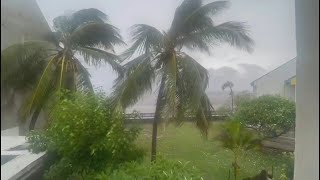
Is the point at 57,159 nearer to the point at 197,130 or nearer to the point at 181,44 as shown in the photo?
the point at 197,130

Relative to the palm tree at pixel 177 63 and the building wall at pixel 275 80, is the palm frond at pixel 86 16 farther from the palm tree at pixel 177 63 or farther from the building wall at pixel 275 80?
the building wall at pixel 275 80

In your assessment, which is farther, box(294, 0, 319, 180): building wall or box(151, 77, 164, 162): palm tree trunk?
box(151, 77, 164, 162): palm tree trunk

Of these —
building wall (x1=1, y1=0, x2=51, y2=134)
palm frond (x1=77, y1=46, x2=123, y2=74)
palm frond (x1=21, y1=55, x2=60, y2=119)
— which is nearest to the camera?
building wall (x1=1, y1=0, x2=51, y2=134)

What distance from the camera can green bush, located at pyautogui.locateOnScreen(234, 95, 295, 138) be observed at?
4.54 ft

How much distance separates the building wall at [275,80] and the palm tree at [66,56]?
64 centimetres

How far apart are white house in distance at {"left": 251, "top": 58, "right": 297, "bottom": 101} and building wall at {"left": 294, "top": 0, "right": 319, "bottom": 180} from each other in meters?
0.08

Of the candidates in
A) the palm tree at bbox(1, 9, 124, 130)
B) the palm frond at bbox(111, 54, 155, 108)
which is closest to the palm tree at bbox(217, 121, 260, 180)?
the palm frond at bbox(111, 54, 155, 108)

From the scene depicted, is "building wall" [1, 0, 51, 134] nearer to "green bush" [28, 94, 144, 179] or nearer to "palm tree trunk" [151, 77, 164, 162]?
"green bush" [28, 94, 144, 179]

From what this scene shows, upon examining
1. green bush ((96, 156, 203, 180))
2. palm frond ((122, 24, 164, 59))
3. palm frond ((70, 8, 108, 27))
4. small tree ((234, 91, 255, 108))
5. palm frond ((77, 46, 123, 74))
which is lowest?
green bush ((96, 156, 203, 180))

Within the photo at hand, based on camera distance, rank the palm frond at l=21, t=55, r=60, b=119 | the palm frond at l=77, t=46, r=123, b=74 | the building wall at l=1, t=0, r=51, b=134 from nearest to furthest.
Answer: the building wall at l=1, t=0, r=51, b=134
the palm frond at l=21, t=55, r=60, b=119
the palm frond at l=77, t=46, r=123, b=74

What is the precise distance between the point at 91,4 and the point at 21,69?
39 cm

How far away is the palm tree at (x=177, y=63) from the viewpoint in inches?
52.1

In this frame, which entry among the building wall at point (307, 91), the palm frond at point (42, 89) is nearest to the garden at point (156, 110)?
the palm frond at point (42, 89)

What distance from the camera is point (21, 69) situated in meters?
1.15
